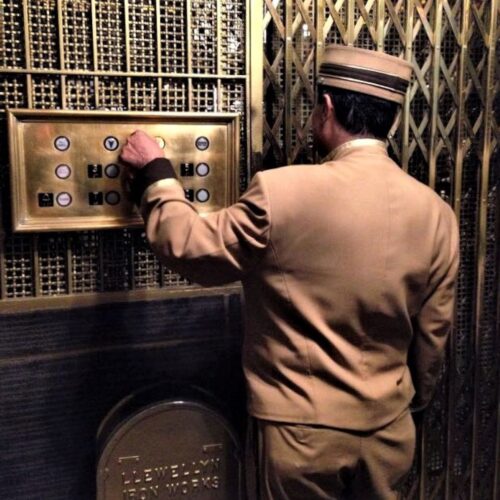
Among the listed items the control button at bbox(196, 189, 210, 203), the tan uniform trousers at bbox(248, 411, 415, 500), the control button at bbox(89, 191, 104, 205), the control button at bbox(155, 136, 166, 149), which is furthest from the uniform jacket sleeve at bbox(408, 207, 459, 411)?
the control button at bbox(89, 191, 104, 205)

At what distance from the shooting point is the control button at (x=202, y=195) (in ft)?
5.97

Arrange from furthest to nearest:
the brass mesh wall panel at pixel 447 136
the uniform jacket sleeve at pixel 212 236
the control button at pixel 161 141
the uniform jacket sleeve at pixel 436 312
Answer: the brass mesh wall panel at pixel 447 136 < the control button at pixel 161 141 < the uniform jacket sleeve at pixel 436 312 < the uniform jacket sleeve at pixel 212 236

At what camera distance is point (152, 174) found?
154cm

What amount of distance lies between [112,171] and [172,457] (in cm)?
73

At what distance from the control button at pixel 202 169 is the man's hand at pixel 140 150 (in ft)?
0.51

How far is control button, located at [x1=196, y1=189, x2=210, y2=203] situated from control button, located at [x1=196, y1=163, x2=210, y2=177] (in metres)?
0.04

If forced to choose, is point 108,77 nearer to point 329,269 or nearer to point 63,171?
point 63,171

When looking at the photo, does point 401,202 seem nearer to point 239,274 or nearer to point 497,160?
point 239,274

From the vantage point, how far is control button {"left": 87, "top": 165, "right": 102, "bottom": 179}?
67.1 inches

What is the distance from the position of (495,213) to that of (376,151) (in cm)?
88

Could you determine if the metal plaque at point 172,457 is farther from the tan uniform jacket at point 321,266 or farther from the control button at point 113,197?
the control button at point 113,197

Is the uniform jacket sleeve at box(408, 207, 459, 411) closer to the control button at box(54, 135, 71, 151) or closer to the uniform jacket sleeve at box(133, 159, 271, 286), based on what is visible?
the uniform jacket sleeve at box(133, 159, 271, 286)

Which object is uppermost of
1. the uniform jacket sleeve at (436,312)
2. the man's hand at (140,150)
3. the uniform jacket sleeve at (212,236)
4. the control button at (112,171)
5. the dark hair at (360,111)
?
the dark hair at (360,111)

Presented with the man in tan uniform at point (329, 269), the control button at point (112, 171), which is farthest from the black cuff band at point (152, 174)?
the control button at point (112, 171)
